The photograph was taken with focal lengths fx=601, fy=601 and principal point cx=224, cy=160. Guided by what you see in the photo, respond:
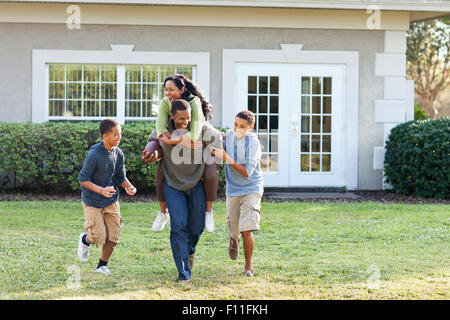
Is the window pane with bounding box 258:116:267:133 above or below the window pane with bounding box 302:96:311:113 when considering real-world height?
below

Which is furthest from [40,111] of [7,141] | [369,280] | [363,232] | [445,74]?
[445,74]

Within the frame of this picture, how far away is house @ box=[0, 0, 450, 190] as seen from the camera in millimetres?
10633

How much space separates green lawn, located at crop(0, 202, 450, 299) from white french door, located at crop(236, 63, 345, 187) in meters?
2.33

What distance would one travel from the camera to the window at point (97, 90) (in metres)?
10.8

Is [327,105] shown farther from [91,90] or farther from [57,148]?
[57,148]

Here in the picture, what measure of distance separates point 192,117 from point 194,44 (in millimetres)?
6206

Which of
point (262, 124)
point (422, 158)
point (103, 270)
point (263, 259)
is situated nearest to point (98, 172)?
point (103, 270)

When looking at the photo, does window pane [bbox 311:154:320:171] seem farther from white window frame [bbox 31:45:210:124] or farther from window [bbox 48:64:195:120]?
window [bbox 48:64:195:120]

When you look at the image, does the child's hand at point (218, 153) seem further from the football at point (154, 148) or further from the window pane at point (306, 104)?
the window pane at point (306, 104)

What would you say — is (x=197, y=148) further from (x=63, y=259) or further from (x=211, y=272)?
(x=63, y=259)

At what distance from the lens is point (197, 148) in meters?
4.71

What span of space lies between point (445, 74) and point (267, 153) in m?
15.2

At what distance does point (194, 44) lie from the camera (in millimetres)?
10781

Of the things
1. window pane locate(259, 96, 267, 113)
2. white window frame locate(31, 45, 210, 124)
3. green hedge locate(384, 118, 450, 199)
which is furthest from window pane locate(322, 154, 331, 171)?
white window frame locate(31, 45, 210, 124)
